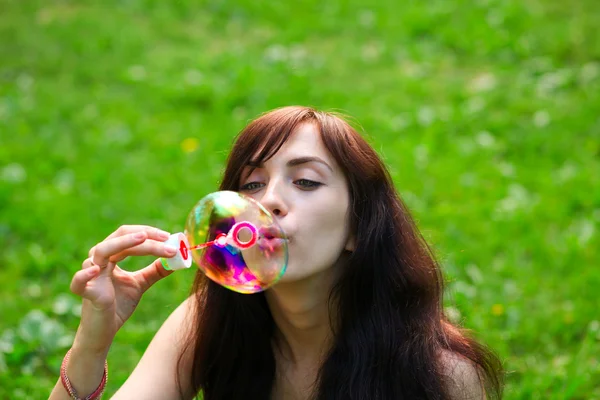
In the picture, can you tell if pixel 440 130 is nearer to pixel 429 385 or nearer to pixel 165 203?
pixel 165 203

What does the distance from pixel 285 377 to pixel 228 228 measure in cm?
62

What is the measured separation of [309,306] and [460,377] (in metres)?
0.45

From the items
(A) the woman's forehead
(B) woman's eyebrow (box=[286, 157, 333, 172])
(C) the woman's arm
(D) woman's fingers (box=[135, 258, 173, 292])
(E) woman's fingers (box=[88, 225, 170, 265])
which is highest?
(A) the woman's forehead

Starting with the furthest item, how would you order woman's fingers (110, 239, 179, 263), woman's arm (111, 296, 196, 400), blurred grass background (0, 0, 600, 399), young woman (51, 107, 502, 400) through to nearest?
blurred grass background (0, 0, 600, 399), woman's arm (111, 296, 196, 400), young woman (51, 107, 502, 400), woman's fingers (110, 239, 179, 263)

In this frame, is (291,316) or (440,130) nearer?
(291,316)

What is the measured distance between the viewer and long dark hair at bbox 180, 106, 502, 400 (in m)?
2.19

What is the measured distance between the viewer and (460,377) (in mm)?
2248

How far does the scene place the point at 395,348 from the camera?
223cm

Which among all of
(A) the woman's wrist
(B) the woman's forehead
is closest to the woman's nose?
(B) the woman's forehead

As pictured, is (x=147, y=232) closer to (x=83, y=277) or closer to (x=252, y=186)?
(x=83, y=277)

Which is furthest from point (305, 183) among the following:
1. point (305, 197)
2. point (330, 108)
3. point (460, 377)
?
point (330, 108)

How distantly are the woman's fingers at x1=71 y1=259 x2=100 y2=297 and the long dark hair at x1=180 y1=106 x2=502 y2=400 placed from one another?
431 millimetres

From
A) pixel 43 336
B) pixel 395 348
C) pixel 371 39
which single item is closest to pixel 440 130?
pixel 371 39

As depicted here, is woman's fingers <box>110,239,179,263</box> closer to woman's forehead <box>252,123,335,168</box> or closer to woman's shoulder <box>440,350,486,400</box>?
woman's forehead <box>252,123,335,168</box>
